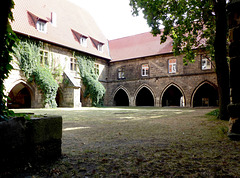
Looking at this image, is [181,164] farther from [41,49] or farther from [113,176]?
[41,49]

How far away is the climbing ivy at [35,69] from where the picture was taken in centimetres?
1393

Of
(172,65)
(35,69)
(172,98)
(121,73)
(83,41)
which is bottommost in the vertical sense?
(172,98)

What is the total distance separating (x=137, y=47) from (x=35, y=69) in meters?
12.9

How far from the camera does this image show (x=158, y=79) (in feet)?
67.1

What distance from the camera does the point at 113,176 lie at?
1761 mm

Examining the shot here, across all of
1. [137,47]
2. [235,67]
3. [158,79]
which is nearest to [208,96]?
[158,79]

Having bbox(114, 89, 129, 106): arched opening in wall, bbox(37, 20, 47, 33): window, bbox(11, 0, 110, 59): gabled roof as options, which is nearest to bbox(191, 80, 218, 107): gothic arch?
bbox(114, 89, 129, 106): arched opening in wall

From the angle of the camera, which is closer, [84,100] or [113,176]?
[113,176]

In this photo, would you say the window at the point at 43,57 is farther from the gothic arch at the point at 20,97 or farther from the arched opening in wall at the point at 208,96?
the arched opening in wall at the point at 208,96

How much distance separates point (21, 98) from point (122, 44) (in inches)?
556

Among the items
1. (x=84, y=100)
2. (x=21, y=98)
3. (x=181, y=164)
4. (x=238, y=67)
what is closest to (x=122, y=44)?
(x=84, y=100)

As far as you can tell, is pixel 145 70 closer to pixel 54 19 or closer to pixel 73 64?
pixel 73 64

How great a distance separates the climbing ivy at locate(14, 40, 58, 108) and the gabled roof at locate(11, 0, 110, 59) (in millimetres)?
974

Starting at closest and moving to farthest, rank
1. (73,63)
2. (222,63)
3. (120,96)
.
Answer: (222,63)
(73,63)
(120,96)
